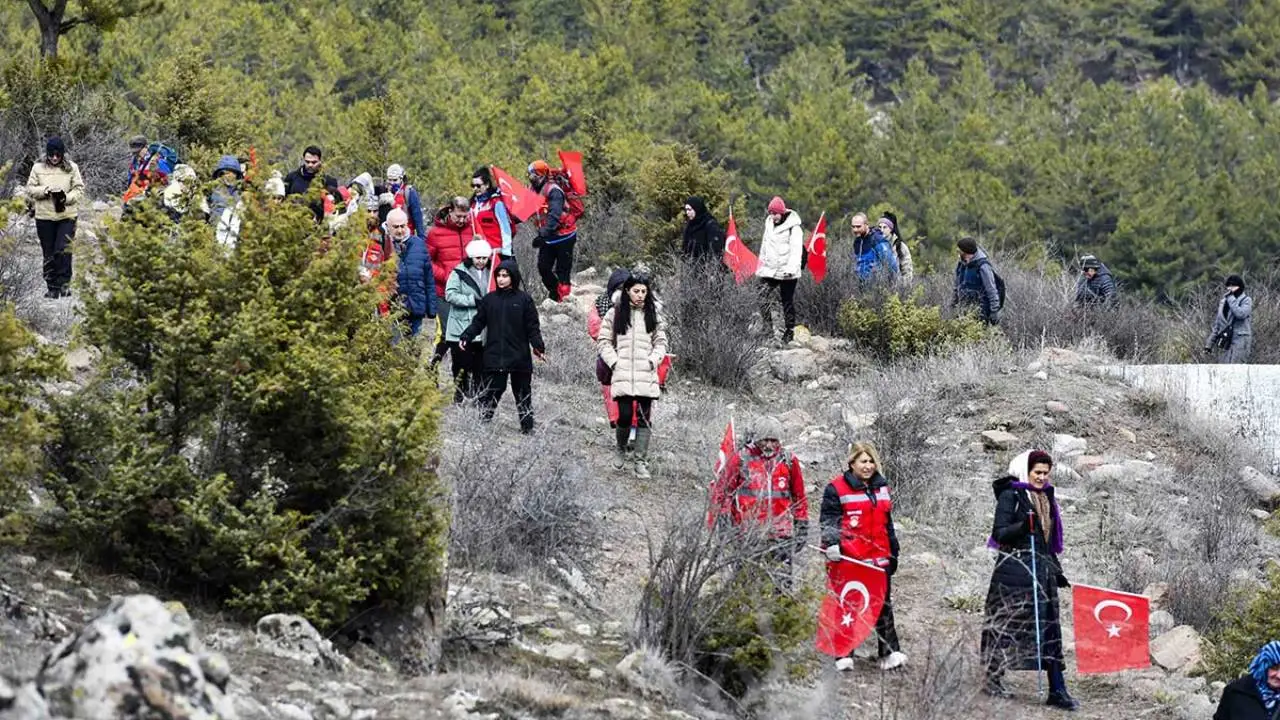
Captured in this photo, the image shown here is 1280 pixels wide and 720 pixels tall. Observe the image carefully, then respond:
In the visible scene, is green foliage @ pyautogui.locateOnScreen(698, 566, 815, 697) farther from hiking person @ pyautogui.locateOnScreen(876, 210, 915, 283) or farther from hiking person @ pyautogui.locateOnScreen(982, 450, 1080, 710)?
hiking person @ pyautogui.locateOnScreen(876, 210, 915, 283)

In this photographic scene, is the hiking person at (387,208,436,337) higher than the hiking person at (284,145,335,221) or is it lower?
lower

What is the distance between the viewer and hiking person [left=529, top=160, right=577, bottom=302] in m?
17.5

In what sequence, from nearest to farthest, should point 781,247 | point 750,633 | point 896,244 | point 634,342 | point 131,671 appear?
1. point 131,671
2. point 750,633
3. point 634,342
4. point 781,247
5. point 896,244

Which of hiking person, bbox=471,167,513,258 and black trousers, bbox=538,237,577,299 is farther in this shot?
black trousers, bbox=538,237,577,299

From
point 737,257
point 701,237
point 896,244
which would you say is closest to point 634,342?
point 701,237

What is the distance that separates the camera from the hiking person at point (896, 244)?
18.5 metres

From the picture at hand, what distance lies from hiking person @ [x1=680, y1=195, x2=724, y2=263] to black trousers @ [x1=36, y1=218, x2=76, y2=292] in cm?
620

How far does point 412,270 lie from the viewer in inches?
516

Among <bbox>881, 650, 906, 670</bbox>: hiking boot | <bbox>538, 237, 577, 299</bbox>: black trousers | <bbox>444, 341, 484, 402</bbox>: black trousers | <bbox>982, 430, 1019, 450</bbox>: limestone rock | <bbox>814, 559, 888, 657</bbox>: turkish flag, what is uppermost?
<bbox>538, 237, 577, 299</bbox>: black trousers

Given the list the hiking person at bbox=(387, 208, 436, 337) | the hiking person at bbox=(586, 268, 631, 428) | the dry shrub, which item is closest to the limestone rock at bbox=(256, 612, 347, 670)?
the dry shrub

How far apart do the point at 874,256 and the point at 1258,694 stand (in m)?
10.5

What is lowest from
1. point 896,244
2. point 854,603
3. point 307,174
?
point 854,603

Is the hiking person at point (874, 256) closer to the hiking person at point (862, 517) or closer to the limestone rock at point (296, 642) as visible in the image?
the hiking person at point (862, 517)

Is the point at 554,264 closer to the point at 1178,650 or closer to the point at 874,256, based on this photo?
the point at 874,256
